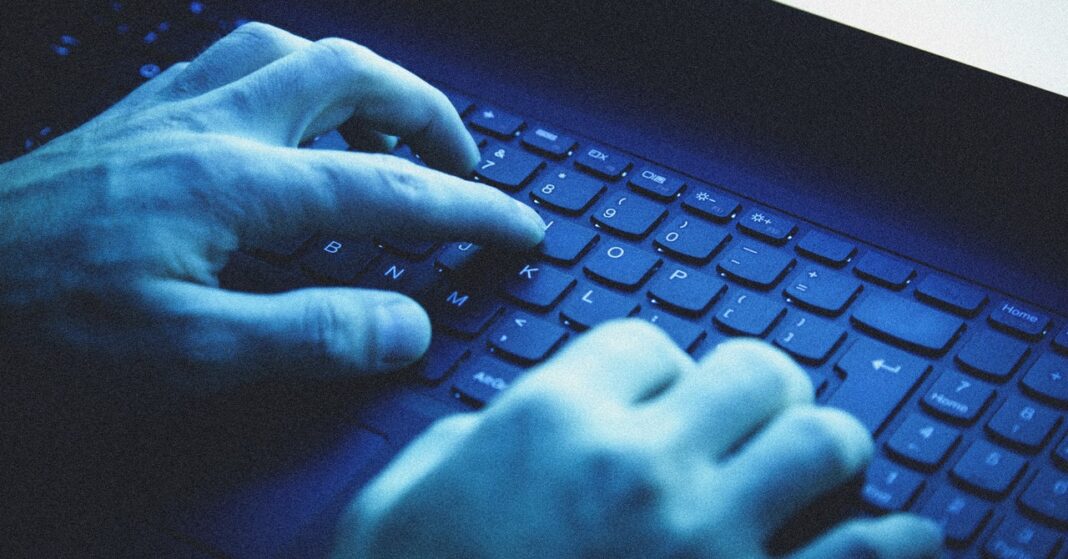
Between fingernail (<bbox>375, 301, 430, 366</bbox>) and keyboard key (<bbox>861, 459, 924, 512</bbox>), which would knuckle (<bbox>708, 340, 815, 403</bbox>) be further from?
fingernail (<bbox>375, 301, 430, 366</bbox>)

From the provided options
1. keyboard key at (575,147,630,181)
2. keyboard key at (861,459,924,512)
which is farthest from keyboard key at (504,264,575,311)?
keyboard key at (861,459,924,512)

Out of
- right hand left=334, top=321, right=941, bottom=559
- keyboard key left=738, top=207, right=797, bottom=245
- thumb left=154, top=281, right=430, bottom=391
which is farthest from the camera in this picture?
keyboard key left=738, top=207, right=797, bottom=245

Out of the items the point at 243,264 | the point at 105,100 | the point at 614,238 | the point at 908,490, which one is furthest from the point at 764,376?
the point at 105,100

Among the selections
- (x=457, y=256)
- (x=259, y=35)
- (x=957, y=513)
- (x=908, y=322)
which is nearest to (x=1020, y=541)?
(x=957, y=513)

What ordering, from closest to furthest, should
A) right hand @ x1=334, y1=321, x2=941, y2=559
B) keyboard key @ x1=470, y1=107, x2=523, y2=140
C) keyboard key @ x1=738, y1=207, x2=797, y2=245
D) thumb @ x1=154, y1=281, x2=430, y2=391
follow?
right hand @ x1=334, y1=321, x2=941, y2=559
thumb @ x1=154, y1=281, x2=430, y2=391
keyboard key @ x1=738, y1=207, x2=797, y2=245
keyboard key @ x1=470, y1=107, x2=523, y2=140

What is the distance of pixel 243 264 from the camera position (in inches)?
26.8

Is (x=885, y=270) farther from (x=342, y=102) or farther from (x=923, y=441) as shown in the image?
(x=342, y=102)

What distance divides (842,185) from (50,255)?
1.66ft

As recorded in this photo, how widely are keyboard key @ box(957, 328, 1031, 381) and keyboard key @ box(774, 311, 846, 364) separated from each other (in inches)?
2.7

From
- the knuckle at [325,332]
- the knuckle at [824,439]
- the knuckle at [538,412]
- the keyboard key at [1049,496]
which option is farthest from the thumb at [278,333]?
the keyboard key at [1049,496]

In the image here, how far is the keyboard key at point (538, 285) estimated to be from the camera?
0.64 m

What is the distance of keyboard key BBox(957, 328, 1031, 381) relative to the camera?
23.1 inches

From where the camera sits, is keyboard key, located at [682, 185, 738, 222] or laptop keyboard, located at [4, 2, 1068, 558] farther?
keyboard key, located at [682, 185, 738, 222]

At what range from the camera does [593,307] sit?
64cm
